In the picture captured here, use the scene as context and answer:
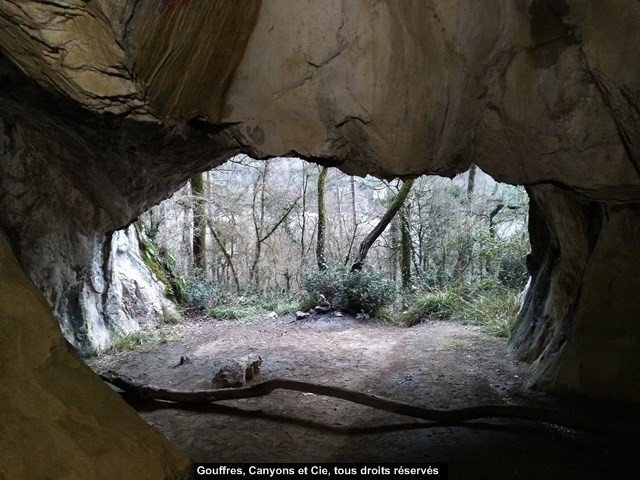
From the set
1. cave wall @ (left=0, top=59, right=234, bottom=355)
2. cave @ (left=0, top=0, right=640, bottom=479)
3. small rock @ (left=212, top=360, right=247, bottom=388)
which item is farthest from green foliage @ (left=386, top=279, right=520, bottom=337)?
cave wall @ (left=0, top=59, right=234, bottom=355)

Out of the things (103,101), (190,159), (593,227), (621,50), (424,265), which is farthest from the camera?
(424,265)

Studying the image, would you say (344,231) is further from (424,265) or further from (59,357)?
(59,357)

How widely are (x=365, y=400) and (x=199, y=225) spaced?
9947 millimetres

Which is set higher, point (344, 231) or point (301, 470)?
point (344, 231)

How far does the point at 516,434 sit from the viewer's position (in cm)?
401

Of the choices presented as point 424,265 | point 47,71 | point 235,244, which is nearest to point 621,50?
point 47,71

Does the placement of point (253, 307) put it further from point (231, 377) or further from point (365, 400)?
point (365, 400)

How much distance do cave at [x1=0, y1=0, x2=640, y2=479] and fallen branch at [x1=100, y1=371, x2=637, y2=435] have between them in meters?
0.97

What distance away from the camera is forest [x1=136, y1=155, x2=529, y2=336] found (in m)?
10.4

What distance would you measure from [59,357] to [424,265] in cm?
1234

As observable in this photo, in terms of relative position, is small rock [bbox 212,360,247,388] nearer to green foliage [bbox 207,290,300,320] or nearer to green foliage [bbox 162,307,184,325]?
green foliage [bbox 162,307,184,325]

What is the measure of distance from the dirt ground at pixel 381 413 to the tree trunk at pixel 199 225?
5.69m

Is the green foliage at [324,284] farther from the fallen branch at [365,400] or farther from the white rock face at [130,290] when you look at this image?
the fallen branch at [365,400]

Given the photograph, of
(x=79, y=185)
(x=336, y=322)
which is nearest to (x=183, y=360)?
(x=79, y=185)
